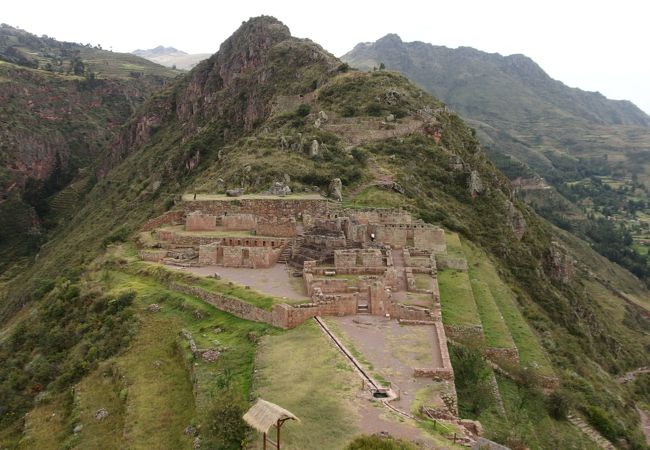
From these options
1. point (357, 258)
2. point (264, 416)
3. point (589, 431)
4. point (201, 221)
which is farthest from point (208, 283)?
point (589, 431)

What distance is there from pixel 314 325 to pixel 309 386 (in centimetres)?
490

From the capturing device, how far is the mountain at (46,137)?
11912 centimetres

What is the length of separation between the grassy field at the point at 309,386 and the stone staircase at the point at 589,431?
37.0 ft

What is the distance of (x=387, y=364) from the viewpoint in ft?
58.3

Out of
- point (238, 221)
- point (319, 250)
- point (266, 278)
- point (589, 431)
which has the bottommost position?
point (589, 431)

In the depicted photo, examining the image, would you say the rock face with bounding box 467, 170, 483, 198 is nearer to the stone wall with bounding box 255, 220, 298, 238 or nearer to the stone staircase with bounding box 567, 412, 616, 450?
the stone wall with bounding box 255, 220, 298, 238

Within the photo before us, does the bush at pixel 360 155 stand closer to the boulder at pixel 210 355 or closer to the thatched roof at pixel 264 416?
the boulder at pixel 210 355

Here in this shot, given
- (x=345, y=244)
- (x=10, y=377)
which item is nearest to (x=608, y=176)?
(x=345, y=244)

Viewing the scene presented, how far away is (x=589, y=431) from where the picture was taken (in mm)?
23234

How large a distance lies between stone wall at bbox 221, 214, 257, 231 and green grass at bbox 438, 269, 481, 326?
12.6 metres

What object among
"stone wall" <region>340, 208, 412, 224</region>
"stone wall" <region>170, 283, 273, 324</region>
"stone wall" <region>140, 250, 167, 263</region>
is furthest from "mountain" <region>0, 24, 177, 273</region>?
"stone wall" <region>170, 283, 273, 324</region>

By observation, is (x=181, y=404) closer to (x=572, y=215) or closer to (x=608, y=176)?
(x=572, y=215)

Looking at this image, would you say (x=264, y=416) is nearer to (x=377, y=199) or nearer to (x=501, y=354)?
(x=501, y=354)

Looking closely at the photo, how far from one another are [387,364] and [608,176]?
8072 inches
